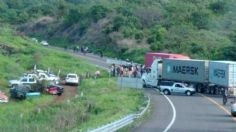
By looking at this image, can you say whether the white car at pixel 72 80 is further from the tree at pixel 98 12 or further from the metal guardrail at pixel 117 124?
the tree at pixel 98 12

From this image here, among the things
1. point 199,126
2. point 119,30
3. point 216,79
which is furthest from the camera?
point 119,30

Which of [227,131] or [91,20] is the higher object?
[91,20]

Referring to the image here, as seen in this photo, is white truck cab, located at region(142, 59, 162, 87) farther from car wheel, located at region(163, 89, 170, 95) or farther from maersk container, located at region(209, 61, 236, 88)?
car wheel, located at region(163, 89, 170, 95)

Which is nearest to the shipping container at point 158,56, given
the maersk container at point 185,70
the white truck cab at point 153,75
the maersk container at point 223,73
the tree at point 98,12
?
the white truck cab at point 153,75

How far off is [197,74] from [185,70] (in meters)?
1.30

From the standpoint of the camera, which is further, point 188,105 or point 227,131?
point 188,105

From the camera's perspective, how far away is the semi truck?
191 ft

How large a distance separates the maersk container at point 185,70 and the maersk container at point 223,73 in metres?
0.92

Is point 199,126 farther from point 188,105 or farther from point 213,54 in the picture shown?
point 213,54

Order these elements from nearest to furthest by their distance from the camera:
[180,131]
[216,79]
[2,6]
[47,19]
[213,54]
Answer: [180,131]
[216,79]
[213,54]
[47,19]
[2,6]

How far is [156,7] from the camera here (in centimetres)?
12194

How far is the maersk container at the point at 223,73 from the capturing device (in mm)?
57969

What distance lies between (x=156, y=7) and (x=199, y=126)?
3456 inches

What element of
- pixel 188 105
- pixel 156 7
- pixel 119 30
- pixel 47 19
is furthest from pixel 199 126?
pixel 47 19
